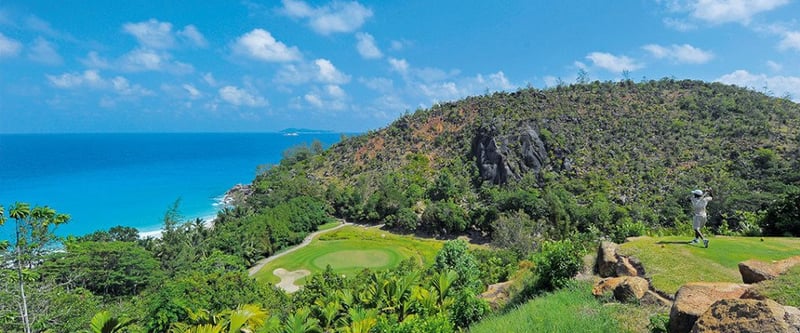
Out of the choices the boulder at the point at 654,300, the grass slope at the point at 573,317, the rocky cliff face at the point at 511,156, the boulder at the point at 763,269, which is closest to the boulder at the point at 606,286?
the grass slope at the point at 573,317

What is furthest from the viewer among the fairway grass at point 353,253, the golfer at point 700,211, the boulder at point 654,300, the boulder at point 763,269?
the fairway grass at point 353,253

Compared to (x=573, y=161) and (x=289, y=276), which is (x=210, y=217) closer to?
(x=289, y=276)

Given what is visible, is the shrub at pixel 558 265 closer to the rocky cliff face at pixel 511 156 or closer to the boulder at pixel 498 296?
the boulder at pixel 498 296

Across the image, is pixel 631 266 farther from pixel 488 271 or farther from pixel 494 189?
pixel 494 189

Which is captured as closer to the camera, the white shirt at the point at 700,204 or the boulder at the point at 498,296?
the white shirt at the point at 700,204

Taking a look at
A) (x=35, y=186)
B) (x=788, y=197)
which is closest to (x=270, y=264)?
(x=788, y=197)
